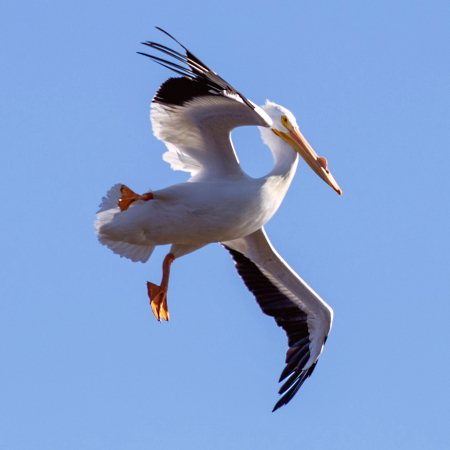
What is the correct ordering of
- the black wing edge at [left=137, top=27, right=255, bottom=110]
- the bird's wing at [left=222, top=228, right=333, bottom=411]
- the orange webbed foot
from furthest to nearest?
the bird's wing at [left=222, top=228, right=333, bottom=411] → the orange webbed foot → the black wing edge at [left=137, top=27, right=255, bottom=110]

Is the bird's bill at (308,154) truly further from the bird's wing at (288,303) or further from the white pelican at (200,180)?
the bird's wing at (288,303)

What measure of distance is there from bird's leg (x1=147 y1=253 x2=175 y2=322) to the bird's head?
1.66m

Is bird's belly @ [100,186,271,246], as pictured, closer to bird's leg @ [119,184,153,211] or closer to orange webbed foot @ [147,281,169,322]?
bird's leg @ [119,184,153,211]

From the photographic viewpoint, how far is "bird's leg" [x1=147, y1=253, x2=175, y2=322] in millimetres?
9070

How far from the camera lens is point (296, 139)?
28.3 ft

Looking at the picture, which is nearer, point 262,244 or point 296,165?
point 296,165

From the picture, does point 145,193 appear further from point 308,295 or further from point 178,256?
point 308,295

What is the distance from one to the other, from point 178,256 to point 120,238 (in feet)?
3.30

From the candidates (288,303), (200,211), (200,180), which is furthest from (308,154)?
(288,303)

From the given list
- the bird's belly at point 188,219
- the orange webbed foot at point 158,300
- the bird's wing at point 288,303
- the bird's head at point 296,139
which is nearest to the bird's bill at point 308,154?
the bird's head at point 296,139

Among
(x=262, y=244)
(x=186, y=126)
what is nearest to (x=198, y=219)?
(x=186, y=126)

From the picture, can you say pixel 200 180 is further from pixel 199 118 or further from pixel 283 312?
pixel 283 312

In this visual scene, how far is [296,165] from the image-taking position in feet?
28.5

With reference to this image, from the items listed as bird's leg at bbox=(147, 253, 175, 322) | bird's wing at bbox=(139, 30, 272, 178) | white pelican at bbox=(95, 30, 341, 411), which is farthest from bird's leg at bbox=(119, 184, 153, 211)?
bird's leg at bbox=(147, 253, 175, 322)
